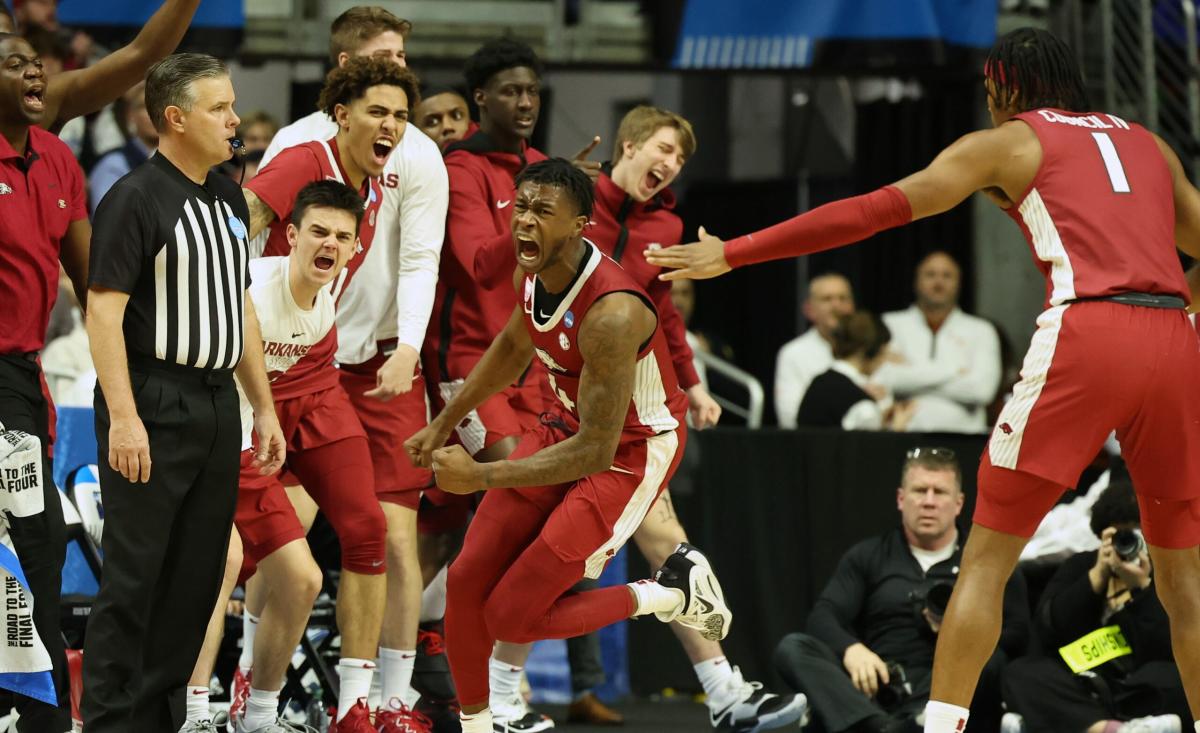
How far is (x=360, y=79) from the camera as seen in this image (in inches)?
220

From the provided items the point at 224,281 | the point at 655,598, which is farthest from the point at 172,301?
the point at 655,598

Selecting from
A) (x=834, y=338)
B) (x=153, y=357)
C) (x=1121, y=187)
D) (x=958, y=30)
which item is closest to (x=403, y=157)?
(x=153, y=357)

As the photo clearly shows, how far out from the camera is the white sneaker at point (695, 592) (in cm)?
536

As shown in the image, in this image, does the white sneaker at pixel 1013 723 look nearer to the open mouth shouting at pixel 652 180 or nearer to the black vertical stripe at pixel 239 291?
the open mouth shouting at pixel 652 180

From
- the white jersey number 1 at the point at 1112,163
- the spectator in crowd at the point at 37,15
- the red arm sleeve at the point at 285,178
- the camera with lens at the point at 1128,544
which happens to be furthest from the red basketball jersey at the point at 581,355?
the spectator in crowd at the point at 37,15

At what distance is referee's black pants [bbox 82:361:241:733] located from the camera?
454 centimetres

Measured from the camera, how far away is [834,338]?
8.28 meters

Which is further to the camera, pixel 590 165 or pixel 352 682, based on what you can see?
pixel 590 165

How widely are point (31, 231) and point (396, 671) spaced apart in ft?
6.30

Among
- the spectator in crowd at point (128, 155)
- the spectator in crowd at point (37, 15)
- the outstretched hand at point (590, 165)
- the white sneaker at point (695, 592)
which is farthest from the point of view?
the spectator in crowd at point (37, 15)

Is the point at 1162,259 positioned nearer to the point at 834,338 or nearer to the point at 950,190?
the point at 950,190

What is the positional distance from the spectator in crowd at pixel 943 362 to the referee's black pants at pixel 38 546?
454 centimetres

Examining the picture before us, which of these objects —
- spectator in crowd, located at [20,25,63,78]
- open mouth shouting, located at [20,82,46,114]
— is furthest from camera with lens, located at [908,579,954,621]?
spectator in crowd, located at [20,25,63,78]

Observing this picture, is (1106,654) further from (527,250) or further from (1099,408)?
(527,250)
